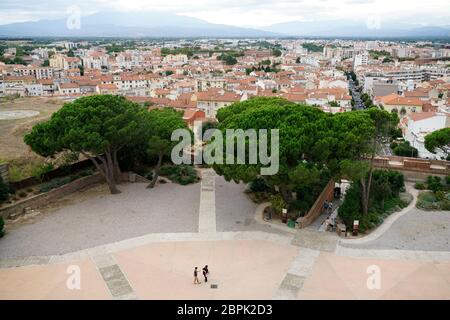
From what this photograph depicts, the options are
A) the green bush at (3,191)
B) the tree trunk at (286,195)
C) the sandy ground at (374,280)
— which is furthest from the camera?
the green bush at (3,191)

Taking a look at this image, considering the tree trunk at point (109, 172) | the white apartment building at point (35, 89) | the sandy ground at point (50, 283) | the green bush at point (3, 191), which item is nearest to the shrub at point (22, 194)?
the green bush at point (3, 191)

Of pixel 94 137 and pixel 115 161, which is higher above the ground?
pixel 94 137

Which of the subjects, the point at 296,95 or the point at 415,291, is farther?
the point at 296,95

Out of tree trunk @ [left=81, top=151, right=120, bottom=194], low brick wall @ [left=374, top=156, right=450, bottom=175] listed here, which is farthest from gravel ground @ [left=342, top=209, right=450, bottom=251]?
tree trunk @ [left=81, top=151, right=120, bottom=194]

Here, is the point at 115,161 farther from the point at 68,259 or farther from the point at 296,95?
the point at 296,95

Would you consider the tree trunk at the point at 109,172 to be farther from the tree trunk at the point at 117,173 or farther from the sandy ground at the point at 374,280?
the sandy ground at the point at 374,280

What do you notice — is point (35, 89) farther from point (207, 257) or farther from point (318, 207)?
point (207, 257)
